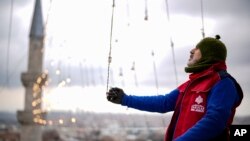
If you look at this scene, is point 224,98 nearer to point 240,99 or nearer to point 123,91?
point 240,99

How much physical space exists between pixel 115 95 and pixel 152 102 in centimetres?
18

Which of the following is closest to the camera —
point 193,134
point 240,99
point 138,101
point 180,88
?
point 193,134

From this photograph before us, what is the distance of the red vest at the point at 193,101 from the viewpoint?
1.60 m

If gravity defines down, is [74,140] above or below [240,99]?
below

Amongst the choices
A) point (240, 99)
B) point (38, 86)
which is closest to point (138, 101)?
point (240, 99)

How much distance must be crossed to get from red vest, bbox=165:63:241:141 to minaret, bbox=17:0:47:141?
115ft

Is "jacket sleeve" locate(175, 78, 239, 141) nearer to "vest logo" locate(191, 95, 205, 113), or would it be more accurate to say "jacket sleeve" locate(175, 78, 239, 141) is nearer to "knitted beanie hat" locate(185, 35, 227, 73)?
"vest logo" locate(191, 95, 205, 113)

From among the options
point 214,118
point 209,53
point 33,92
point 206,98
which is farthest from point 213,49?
point 33,92

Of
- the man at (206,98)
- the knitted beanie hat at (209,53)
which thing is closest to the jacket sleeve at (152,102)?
the man at (206,98)

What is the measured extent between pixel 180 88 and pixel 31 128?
3691 centimetres


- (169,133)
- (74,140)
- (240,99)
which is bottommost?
(74,140)

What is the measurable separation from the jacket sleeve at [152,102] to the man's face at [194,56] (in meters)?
0.23

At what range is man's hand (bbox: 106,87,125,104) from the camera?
1952 millimetres

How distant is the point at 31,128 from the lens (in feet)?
123
